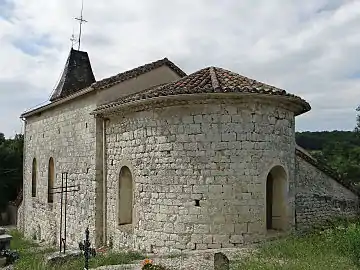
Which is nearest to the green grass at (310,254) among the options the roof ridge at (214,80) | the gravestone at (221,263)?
the gravestone at (221,263)

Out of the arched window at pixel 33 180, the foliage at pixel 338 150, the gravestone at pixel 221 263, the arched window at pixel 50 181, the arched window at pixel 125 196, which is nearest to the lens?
the gravestone at pixel 221 263

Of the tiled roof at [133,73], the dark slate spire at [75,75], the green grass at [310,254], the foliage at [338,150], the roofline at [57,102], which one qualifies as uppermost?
the dark slate spire at [75,75]

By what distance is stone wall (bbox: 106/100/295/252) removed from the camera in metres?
9.23

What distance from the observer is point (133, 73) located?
12.5m

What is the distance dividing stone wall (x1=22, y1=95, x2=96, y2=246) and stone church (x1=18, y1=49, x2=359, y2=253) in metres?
0.09

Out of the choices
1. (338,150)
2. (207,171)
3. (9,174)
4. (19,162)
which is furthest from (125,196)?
(338,150)

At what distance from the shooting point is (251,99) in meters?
9.40

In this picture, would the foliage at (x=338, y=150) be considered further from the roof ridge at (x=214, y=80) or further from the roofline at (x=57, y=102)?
the roofline at (x=57, y=102)

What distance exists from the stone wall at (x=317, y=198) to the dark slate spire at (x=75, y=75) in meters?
11.6

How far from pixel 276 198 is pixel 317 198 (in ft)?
9.24

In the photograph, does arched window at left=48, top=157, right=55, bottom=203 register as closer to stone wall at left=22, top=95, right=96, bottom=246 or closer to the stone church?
stone wall at left=22, top=95, right=96, bottom=246

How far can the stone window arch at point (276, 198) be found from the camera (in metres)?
A: 10.2

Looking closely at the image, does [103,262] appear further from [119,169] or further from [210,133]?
[210,133]

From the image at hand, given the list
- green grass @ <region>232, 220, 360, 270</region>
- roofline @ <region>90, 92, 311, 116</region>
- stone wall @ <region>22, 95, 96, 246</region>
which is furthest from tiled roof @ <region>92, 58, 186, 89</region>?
green grass @ <region>232, 220, 360, 270</region>
